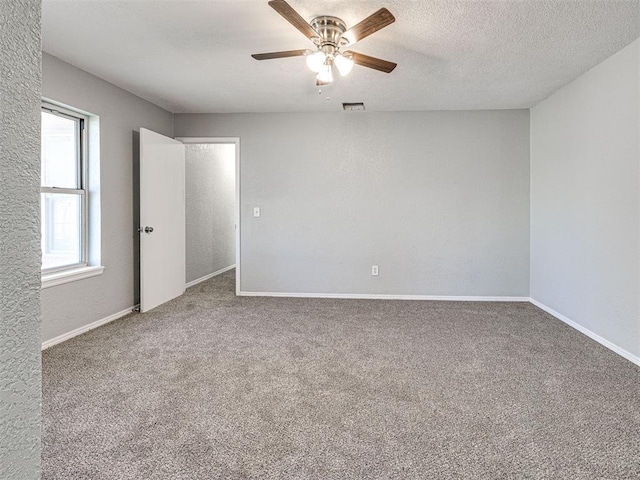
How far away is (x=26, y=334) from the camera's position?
62 centimetres

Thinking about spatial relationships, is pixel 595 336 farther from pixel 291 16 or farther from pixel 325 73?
pixel 291 16

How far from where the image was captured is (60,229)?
11.3 feet

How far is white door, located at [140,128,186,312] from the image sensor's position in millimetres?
4043

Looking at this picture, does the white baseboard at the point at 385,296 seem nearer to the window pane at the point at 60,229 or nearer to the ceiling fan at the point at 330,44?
the window pane at the point at 60,229

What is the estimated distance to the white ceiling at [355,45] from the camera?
235 cm

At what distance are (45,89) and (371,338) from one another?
3303 mm

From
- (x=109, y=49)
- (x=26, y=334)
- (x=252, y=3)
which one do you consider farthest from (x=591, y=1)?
(x=109, y=49)

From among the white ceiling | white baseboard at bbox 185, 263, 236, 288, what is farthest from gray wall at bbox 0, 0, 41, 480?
white baseboard at bbox 185, 263, 236, 288

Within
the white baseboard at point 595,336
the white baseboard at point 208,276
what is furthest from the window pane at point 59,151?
the white baseboard at point 595,336

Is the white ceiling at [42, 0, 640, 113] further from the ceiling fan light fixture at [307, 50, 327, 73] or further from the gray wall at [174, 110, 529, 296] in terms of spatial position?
the gray wall at [174, 110, 529, 296]

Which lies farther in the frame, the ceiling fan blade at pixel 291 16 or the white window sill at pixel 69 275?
the white window sill at pixel 69 275

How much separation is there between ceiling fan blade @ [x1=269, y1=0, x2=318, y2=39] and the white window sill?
2642 mm

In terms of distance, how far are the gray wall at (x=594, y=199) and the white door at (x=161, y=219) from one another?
419 centimetres

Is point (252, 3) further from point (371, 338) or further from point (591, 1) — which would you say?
point (371, 338)
